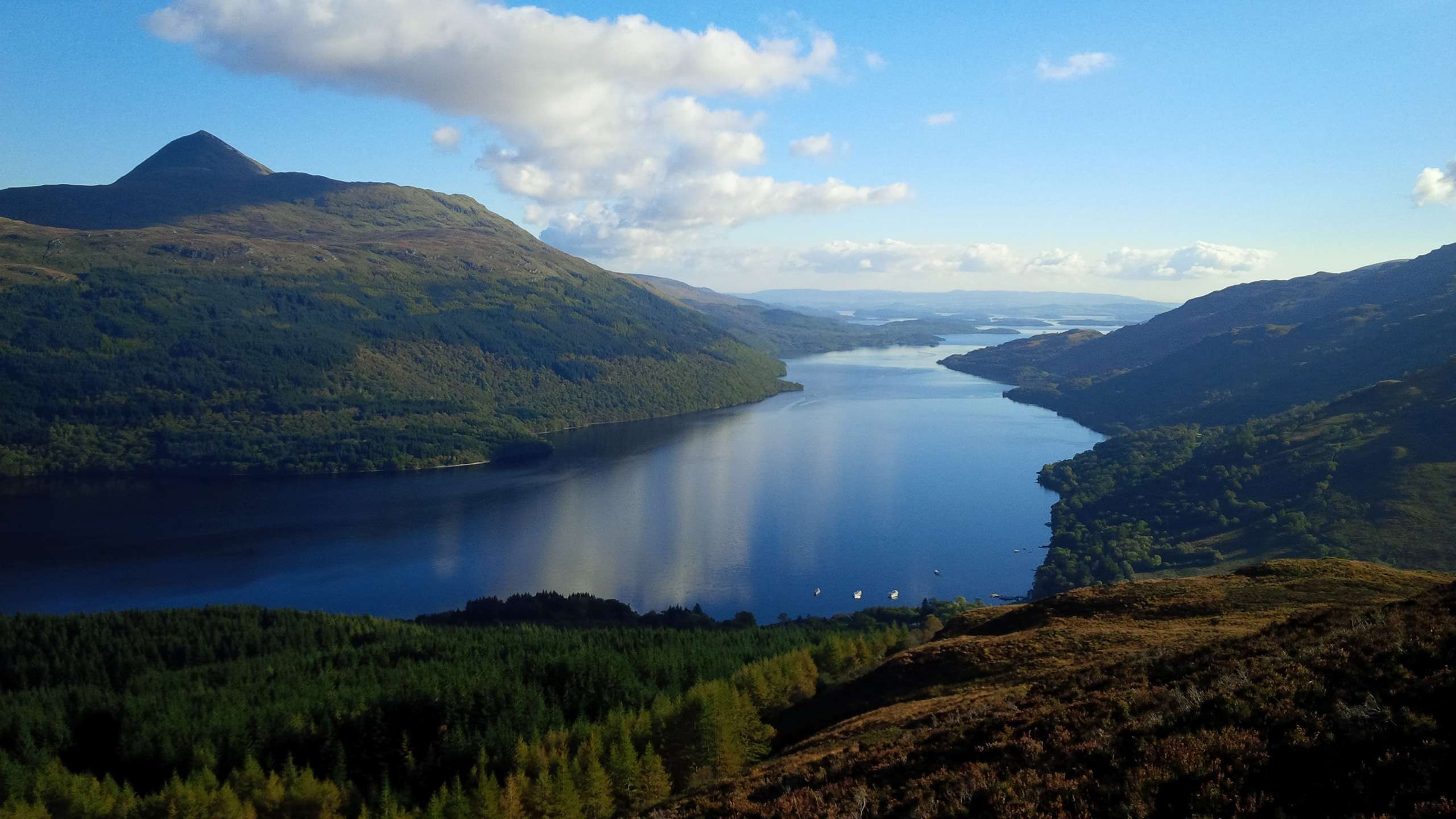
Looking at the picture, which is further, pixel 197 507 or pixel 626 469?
pixel 626 469

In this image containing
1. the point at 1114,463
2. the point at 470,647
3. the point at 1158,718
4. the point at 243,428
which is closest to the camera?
the point at 1158,718

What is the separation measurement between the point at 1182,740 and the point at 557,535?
10865 cm

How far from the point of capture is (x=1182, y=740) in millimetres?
14656

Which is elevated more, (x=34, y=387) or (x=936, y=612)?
(x=34, y=387)

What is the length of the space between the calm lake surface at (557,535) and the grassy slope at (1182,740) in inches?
2749

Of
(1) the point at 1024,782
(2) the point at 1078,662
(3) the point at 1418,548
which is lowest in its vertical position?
(3) the point at 1418,548

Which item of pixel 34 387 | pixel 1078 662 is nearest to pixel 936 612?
pixel 1078 662

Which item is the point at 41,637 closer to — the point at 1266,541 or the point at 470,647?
the point at 470,647

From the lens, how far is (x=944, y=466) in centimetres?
15800

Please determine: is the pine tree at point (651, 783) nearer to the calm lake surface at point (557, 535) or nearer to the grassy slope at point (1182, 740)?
the grassy slope at point (1182, 740)

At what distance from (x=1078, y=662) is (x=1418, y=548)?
3220 inches

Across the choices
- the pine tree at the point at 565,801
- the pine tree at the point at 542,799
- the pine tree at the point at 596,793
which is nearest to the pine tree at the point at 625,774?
the pine tree at the point at 596,793

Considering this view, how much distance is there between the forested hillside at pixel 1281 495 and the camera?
3688 inches

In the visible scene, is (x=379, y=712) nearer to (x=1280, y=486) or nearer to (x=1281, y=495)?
(x=1281, y=495)
